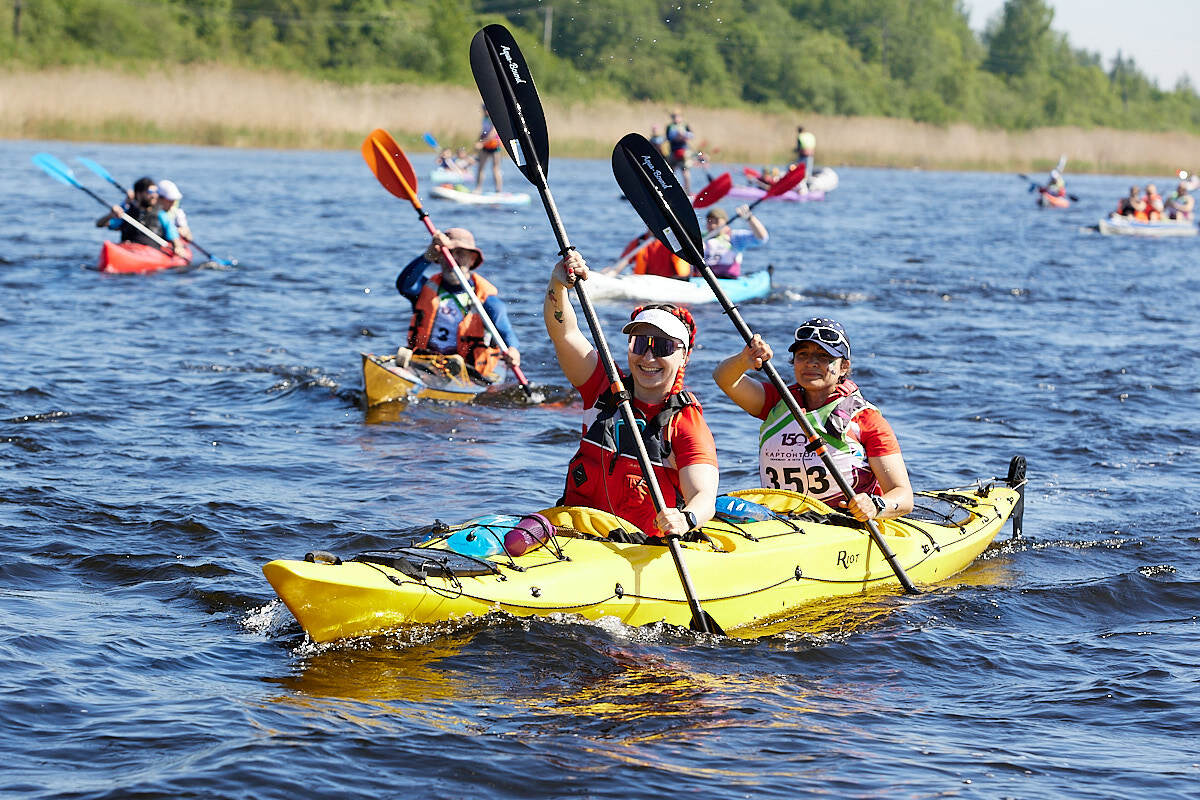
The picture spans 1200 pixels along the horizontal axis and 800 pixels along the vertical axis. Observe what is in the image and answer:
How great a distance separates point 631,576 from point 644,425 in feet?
1.93

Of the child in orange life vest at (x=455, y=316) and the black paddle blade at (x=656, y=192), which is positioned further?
the child in orange life vest at (x=455, y=316)

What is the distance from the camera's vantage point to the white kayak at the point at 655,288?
15438mm

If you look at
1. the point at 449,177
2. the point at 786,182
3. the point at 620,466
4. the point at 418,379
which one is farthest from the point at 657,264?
the point at 449,177

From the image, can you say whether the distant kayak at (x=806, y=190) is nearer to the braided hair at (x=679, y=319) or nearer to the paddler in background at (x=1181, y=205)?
the paddler in background at (x=1181, y=205)

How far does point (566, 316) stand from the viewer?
5.48 metres

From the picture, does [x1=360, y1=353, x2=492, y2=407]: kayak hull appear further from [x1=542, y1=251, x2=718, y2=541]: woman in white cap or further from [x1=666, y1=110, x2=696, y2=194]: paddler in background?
[x1=666, y1=110, x2=696, y2=194]: paddler in background

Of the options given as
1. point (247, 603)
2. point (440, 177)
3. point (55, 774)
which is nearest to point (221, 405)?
point (247, 603)

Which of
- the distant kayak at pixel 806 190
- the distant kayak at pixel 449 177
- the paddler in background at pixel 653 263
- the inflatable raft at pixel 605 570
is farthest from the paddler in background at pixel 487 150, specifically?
the inflatable raft at pixel 605 570

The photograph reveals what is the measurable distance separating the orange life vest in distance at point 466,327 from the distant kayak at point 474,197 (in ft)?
58.4

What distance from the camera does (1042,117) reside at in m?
61.8

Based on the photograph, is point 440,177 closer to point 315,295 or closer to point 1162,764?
point 315,295

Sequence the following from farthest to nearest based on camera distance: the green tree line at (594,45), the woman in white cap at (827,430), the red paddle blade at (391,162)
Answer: the green tree line at (594,45) → the red paddle blade at (391,162) → the woman in white cap at (827,430)

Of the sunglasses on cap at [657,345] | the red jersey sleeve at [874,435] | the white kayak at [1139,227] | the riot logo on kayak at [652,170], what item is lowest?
the red jersey sleeve at [874,435]

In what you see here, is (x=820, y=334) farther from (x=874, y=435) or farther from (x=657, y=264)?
(x=657, y=264)
